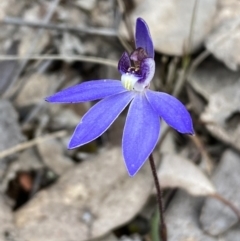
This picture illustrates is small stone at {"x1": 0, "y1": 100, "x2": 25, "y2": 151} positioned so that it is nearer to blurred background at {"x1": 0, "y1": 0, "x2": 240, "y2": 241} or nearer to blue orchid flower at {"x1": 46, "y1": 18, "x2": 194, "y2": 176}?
blurred background at {"x1": 0, "y1": 0, "x2": 240, "y2": 241}

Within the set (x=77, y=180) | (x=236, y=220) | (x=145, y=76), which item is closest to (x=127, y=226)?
(x=77, y=180)

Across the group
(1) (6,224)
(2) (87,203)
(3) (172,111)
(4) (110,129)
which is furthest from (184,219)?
(3) (172,111)

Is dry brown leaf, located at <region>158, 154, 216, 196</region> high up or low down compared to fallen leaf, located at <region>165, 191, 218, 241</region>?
up

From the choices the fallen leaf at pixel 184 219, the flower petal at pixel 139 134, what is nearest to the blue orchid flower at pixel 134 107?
the flower petal at pixel 139 134

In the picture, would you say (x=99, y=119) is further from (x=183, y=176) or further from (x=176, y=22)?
(x=176, y=22)

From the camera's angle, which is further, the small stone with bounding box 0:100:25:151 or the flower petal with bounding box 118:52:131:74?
the small stone with bounding box 0:100:25:151

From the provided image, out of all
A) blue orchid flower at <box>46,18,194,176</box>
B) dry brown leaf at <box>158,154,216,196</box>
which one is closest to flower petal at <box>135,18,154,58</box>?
blue orchid flower at <box>46,18,194,176</box>

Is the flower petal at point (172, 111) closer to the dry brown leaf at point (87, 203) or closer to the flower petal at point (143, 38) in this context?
the flower petal at point (143, 38)
